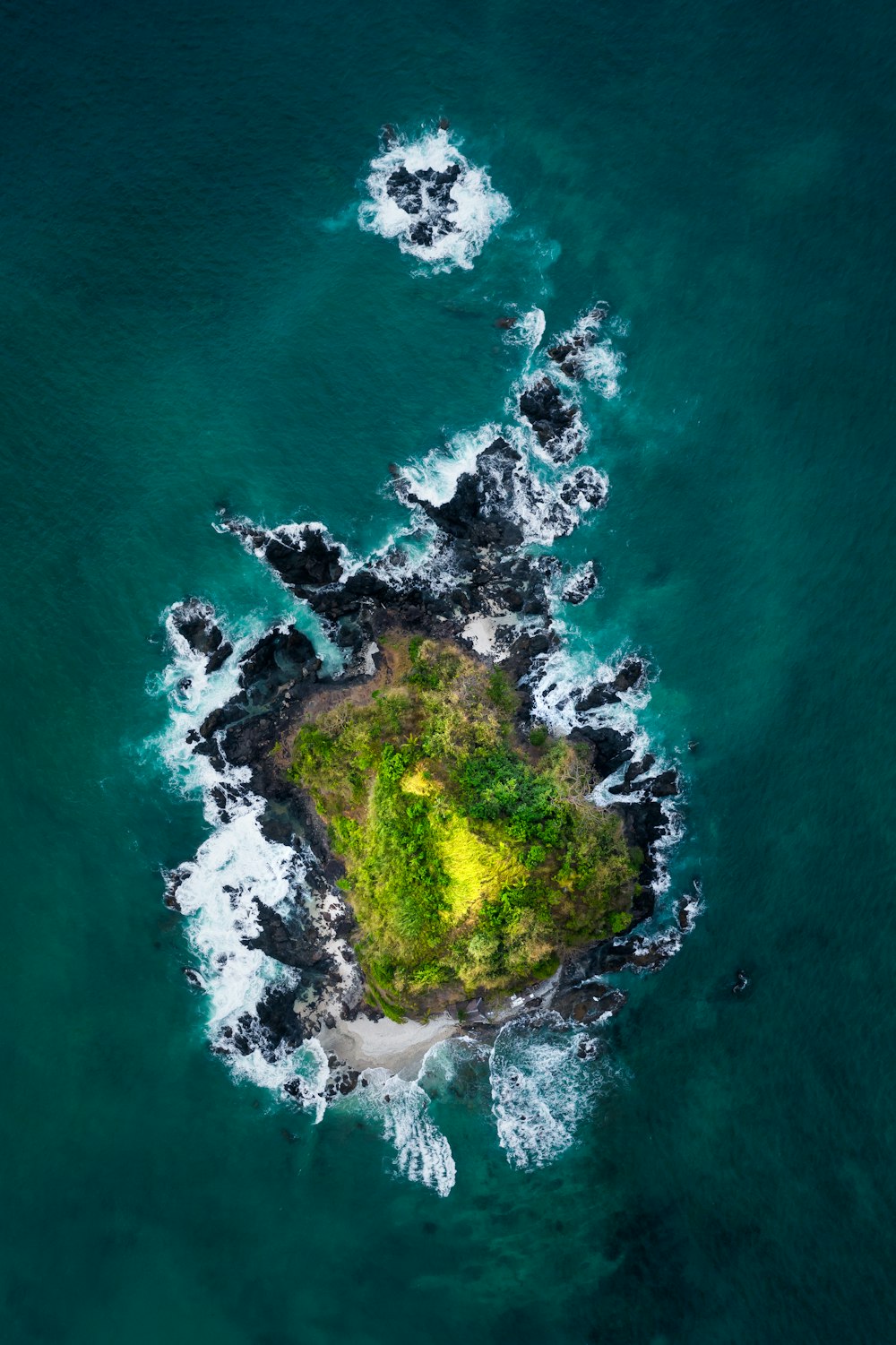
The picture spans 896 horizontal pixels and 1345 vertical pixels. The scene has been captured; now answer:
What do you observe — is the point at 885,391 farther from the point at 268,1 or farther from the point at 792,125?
the point at 268,1

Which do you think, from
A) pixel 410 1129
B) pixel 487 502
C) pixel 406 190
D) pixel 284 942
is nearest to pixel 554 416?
pixel 487 502

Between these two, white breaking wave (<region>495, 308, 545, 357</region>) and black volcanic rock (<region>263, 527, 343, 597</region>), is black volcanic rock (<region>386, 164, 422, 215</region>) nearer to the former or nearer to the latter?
white breaking wave (<region>495, 308, 545, 357</region>)

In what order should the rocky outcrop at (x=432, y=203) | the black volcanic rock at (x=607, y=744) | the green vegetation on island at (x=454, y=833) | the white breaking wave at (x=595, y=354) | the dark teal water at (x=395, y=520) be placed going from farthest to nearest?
the rocky outcrop at (x=432, y=203) → the white breaking wave at (x=595, y=354) → the black volcanic rock at (x=607, y=744) → the dark teal water at (x=395, y=520) → the green vegetation on island at (x=454, y=833)

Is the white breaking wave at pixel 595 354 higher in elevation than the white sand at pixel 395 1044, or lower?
higher

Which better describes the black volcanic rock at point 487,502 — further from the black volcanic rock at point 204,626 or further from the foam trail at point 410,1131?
the foam trail at point 410,1131

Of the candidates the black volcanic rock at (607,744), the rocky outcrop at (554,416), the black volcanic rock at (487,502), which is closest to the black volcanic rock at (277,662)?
the black volcanic rock at (487,502)

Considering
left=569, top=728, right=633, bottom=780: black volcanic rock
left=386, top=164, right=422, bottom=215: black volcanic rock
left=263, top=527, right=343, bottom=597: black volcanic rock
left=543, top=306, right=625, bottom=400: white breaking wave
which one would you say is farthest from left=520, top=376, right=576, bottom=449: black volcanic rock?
left=569, top=728, right=633, bottom=780: black volcanic rock
